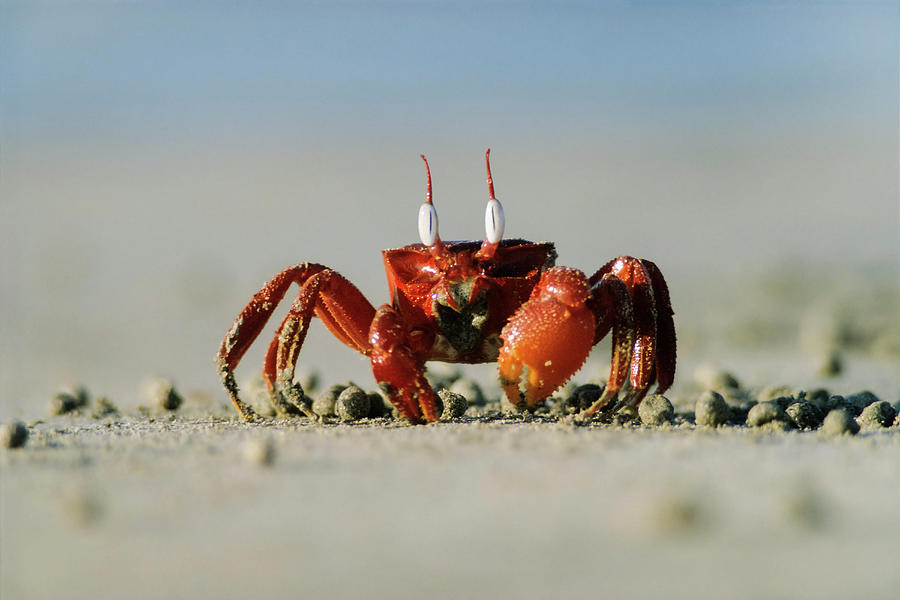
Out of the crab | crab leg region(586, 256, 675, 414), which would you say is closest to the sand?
the crab

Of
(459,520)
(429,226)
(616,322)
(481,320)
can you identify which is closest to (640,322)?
(616,322)

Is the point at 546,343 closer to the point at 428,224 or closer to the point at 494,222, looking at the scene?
the point at 494,222

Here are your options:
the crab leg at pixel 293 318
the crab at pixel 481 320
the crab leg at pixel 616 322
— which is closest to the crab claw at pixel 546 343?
the crab at pixel 481 320

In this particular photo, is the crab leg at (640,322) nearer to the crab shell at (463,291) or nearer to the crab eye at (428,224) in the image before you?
the crab shell at (463,291)

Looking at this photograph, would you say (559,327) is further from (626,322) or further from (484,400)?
(484,400)

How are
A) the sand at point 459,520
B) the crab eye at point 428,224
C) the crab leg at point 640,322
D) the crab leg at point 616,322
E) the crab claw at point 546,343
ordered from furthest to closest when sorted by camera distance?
the crab eye at point 428,224 < the crab leg at point 640,322 < the crab leg at point 616,322 < the crab claw at point 546,343 < the sand at point 459,520

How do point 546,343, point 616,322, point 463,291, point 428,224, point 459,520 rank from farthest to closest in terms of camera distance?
point 428,224 < point 463,291 < point 616,322 < point 546,343 < point 459,520
